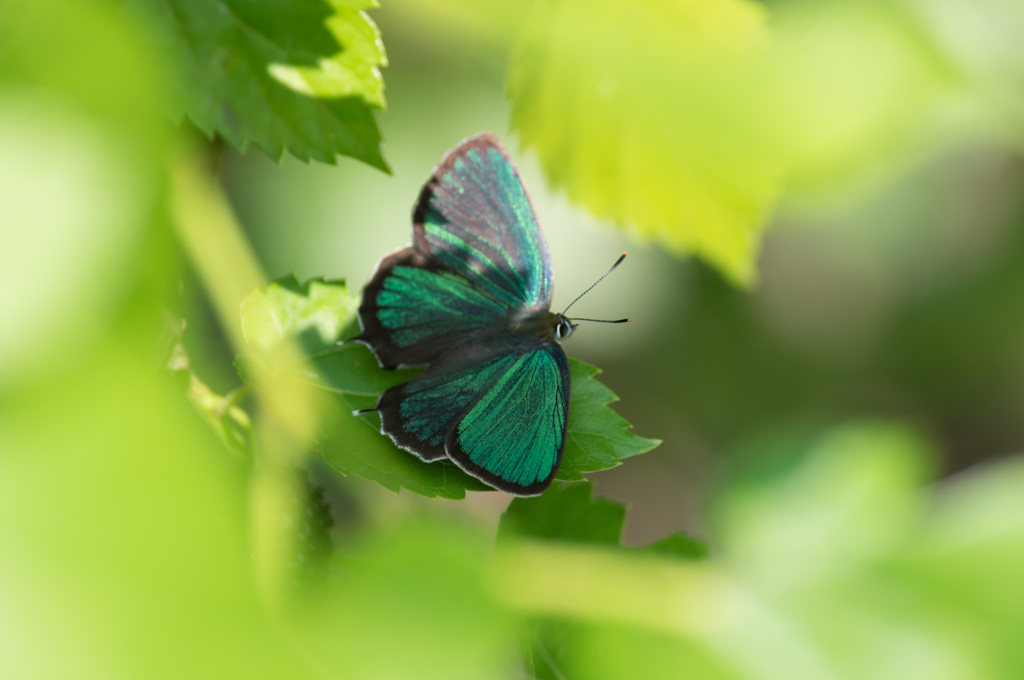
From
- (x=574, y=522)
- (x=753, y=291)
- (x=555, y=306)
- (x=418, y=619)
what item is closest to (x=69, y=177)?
(x=418, y=619)

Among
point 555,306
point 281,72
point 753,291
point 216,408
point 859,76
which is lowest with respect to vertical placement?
point 555,306

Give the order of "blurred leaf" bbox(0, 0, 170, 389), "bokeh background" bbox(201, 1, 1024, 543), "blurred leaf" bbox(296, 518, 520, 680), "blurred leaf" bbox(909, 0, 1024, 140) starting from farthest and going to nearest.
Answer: "bokeh background" bbox(201, 1, 1024, 543) < "blurred leaf" bbox(909, 0, 1024, 140) < "blurred leaf" bbox(296, 518, 520, 680) < "blurred leaf" bbox(0, 0, 170, 389)

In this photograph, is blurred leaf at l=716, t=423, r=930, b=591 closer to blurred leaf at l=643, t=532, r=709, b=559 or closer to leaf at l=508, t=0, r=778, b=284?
blurred leaf at l=643, t=532, r=709, b=559

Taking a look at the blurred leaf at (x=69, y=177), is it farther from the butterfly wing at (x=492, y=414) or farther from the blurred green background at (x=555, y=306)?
the butterfly wing at (x=492, y=414)

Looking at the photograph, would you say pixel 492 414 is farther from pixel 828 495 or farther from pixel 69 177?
pixel 828 495

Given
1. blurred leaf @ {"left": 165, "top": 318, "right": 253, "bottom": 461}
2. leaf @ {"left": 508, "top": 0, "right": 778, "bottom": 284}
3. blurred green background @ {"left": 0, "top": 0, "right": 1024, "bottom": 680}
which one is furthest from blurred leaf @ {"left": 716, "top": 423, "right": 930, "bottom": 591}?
blurred leaf @ {"left": 165, "top": 318, "right": 253, "bottom": 461}

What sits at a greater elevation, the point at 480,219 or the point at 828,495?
the point at 480,219
